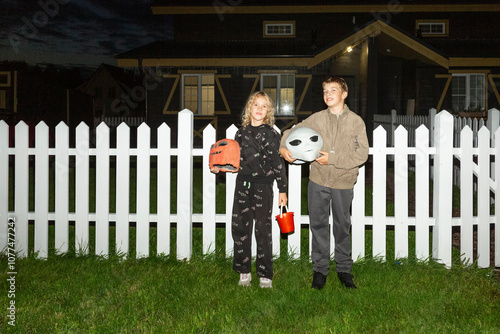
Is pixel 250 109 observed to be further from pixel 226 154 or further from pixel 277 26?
pixel 277 26

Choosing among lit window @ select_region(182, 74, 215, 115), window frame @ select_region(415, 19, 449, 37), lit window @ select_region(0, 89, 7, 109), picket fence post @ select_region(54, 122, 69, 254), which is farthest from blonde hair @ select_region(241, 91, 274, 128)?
lit window @ select_region(0, 89, 7, 109)

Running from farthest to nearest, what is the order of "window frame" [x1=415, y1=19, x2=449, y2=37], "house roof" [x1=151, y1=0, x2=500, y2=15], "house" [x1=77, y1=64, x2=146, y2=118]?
"house" [x1=77, y1=64, x2=146, y2=118] < "window frame" [x1=415, y1=19, x2=449, y2=37] < "house roof" [x1=151, y1=0, x2=500, y2=15]

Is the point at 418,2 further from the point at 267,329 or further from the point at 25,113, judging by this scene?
the point at 267,329

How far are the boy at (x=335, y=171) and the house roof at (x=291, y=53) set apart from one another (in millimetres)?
12876

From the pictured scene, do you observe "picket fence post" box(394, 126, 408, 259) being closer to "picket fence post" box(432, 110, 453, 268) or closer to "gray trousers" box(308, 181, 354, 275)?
"picket fence post" box(432, 110, 453, 268)

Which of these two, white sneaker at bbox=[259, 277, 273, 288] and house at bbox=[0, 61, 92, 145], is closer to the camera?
white sneaker at bbox=[259, 277, 273, 288]

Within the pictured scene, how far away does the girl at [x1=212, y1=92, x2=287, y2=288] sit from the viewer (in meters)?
4.39

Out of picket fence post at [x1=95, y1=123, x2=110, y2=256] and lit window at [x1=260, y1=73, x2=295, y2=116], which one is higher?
lit window at [x1=260, y1=73, x2=295, y2=116]

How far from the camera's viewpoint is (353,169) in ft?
14.6

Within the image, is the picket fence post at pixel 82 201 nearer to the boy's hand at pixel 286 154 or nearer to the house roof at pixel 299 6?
the boy's hand at pixel 286 154

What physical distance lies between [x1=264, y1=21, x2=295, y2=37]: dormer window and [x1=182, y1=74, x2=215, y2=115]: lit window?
5.08m

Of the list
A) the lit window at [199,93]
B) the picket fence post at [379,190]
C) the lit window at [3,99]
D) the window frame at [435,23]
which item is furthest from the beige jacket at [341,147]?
the lit window at [3,99]

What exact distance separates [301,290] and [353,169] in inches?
42.8

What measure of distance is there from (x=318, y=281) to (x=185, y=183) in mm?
1642
